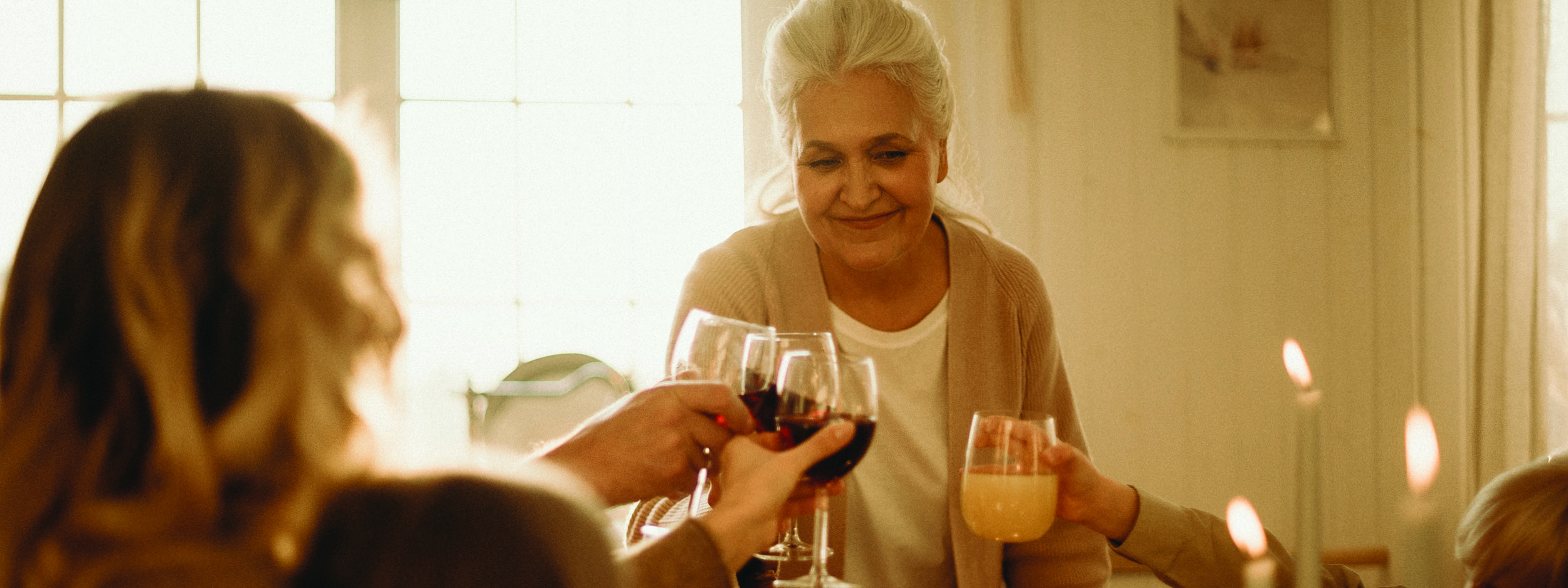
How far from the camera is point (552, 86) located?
3.38 m

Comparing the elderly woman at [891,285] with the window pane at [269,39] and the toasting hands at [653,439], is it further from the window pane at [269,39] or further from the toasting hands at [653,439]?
the window pane at [269,39]

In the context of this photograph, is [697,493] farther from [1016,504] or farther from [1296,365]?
[1296,365]

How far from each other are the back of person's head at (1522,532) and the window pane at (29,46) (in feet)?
11.8

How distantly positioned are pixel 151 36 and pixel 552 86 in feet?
3.79

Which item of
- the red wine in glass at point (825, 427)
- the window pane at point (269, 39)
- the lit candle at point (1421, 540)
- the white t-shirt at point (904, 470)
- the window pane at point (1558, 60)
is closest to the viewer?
the lit candle at point (1421, 540)

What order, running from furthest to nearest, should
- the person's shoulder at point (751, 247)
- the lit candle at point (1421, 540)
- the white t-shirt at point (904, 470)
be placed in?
the person's shoulder at point (751, 247) → the white t-shirt at point (904, 470) → the lit candle at point (1421, 540)

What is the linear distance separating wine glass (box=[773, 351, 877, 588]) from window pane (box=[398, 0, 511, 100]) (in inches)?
97.0

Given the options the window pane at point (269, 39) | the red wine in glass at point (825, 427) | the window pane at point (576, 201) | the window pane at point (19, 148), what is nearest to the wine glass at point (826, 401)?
the red wine in glass at point (825, 427)

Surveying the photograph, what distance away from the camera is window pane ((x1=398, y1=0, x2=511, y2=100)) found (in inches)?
131

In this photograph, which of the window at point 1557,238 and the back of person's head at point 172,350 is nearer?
the back of person's head at point 172,350

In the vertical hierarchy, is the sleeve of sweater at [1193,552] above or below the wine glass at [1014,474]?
below

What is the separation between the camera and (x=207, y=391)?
60cm

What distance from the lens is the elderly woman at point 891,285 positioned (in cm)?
170

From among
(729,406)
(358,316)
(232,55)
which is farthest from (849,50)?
(232,55)
